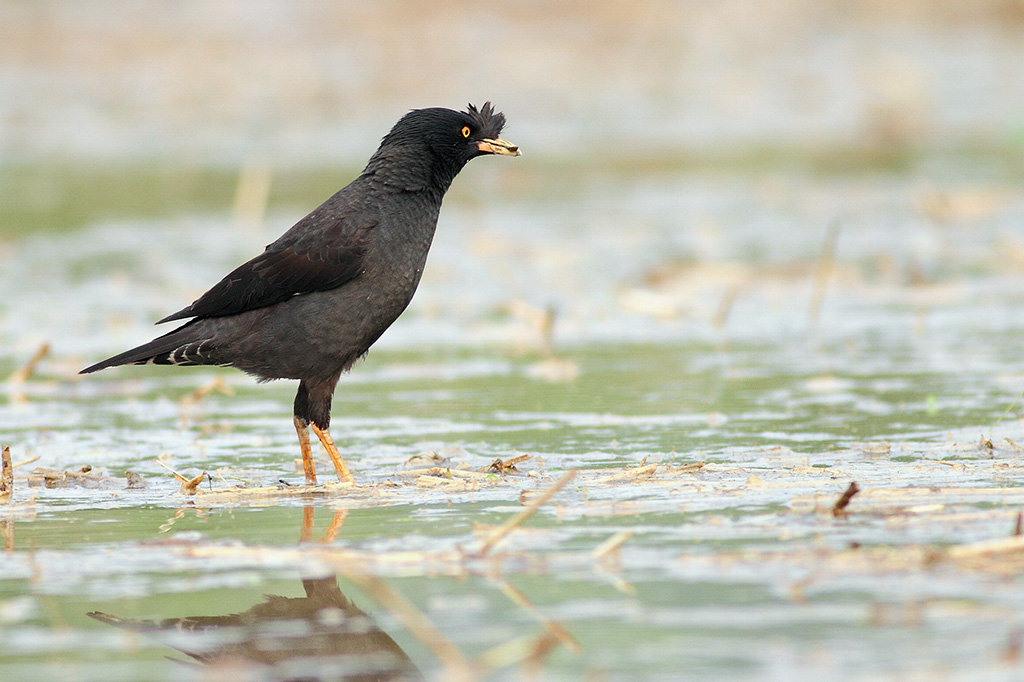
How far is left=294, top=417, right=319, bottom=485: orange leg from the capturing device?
21.4ft

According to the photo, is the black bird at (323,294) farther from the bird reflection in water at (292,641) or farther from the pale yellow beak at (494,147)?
Answer: the bird reflection in water at (292,641)

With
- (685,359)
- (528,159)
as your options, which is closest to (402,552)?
(685,359)

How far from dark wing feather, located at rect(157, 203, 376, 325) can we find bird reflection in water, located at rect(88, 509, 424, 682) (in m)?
2.27

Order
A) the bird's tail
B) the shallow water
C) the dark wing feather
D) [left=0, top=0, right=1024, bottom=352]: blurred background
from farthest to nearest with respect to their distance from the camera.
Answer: [left=0, top=0, right=1024, bottom=352]: blurred background → the bird's tail → the dark wing feather → the shallow water

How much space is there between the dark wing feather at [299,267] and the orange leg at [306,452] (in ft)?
1.83

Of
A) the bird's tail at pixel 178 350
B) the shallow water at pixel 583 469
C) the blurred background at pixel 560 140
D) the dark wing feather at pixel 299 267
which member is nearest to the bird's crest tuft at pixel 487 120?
the dark wing feather at pixel 299 267

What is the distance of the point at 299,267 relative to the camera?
6684mm

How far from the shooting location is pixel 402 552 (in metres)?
4.78

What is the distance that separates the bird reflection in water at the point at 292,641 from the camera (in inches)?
151

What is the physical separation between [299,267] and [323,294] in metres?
0.16

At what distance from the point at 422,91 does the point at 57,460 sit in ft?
65.2

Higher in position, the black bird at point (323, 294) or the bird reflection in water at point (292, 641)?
the black bird at point (323, 294)

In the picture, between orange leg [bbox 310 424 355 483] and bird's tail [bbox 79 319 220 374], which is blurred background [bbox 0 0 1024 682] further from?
bird's tail [bbox 79 319 220 374]

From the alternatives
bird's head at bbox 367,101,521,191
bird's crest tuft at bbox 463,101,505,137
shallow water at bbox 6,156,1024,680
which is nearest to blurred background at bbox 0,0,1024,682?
shallow water at bbox 6,156,1024,680
